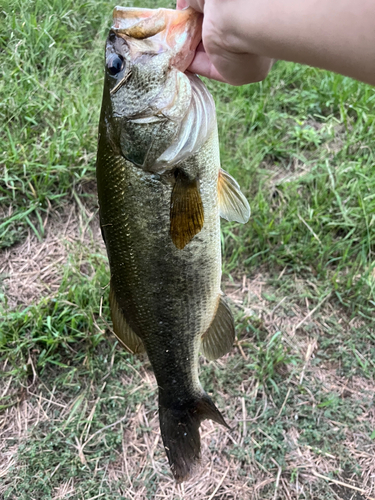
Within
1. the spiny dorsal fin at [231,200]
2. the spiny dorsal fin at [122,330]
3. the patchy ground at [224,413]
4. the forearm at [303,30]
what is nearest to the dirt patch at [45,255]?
the patchy ground at [224,413]

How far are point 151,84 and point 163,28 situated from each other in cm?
16

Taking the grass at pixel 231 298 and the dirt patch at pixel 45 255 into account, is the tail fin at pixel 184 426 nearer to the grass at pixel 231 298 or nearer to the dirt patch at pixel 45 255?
the grass at pixel 231 298

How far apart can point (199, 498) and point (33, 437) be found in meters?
0.99

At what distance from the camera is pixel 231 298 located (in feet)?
8.28

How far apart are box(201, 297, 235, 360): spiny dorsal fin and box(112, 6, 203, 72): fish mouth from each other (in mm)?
948

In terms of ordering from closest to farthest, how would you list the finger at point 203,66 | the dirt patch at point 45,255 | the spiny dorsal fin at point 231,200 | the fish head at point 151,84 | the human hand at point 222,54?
1. the human hand at point 222,54
2. the fish head at point 151,84
3. the finger at point 203,66
4. the spiny dorsal fin at point 231,200
5. the dirt patch at point 45,255

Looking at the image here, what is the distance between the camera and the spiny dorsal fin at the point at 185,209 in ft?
4.09

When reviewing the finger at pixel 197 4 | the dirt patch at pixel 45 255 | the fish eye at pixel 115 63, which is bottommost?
the dirt patch at pixel 45 255

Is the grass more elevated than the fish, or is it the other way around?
the fish

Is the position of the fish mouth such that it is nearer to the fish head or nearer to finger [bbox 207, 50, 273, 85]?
the fish head

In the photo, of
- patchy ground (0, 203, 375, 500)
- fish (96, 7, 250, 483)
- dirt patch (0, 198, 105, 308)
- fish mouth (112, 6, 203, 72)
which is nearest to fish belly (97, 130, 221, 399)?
fish (96, 7, 250, 483)

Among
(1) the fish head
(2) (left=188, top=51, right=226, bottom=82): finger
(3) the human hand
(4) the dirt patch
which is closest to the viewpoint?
(3) the human hand

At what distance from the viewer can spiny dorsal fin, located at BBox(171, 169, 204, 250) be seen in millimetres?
1246

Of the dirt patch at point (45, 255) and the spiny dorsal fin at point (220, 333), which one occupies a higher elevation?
the spiny dorsal fin at point (220, 333)
